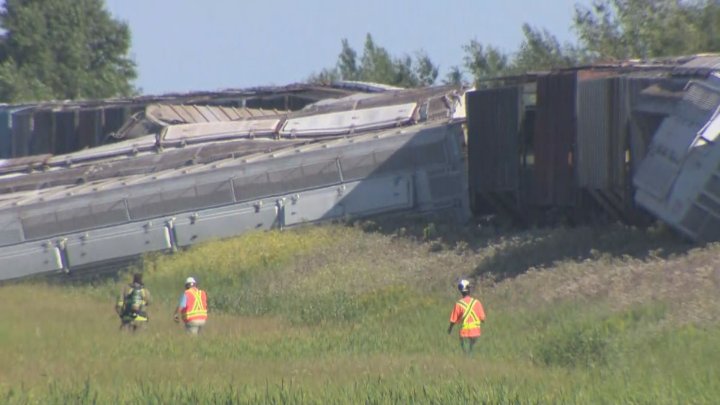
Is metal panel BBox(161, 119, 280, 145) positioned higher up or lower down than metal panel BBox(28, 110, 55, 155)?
higher up

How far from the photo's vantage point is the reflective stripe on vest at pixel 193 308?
24453mm

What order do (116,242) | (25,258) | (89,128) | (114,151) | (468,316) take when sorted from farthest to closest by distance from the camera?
(89,128) < (114,151) < (116,242) < (25,258) < (468,316)

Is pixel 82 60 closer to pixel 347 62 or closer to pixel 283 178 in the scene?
pixel 347 62

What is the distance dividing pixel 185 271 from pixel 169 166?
19.5 feet

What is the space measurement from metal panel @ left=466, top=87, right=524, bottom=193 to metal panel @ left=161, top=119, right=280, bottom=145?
31.1 feet

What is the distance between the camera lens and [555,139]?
108ft

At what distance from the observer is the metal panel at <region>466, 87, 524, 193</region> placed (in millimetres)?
35656

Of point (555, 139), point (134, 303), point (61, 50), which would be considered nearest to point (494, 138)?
point (555, 139)

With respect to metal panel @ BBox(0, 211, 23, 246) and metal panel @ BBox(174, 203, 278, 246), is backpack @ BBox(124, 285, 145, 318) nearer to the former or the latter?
metal panel @ BBox(0, 211, 23, 246)

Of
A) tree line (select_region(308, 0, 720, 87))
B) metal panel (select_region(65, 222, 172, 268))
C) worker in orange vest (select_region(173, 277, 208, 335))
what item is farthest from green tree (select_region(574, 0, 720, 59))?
worker in orange vest (select_region(173, 277, 208, 335))

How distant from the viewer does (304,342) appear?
23.5 m

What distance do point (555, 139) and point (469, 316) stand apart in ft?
44.2

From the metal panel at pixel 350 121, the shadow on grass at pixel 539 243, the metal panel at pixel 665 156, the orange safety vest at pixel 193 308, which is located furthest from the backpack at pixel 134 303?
the metal panel at pixel 350 121

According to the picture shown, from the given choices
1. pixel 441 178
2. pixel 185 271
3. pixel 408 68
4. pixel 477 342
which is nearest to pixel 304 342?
pixel 477 342
